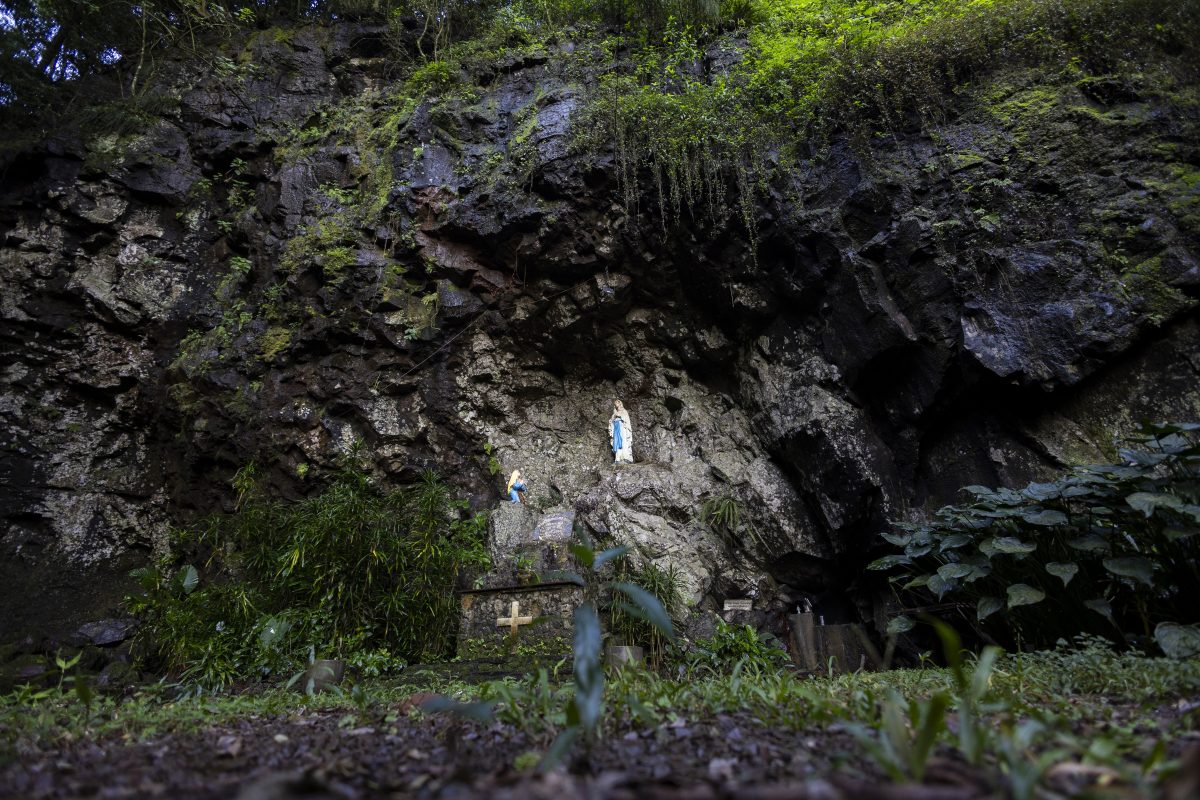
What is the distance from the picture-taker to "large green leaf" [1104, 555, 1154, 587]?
356 centimetres

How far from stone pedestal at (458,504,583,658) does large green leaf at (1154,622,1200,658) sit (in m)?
3.81

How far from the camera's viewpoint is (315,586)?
6250 millimetres

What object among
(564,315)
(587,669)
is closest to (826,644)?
(564,315)

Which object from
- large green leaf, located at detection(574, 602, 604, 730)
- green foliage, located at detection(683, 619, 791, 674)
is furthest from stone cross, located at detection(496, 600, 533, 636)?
large green leaf, located at detection(574, 602, 604, 730)

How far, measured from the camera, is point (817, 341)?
22.9 feet

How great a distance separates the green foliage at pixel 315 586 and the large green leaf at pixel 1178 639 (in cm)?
554

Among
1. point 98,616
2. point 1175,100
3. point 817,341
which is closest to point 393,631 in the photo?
point 98,616

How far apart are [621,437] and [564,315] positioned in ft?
5.70

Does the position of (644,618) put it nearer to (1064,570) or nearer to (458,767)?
(1064,570)

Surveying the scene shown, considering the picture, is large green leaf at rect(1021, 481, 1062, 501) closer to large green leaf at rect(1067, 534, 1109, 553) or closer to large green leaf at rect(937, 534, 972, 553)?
large green leaf at rect(1067, 534, 1109, 553)

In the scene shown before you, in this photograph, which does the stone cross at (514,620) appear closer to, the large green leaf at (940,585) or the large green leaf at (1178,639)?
the large green leaf at (940,585)

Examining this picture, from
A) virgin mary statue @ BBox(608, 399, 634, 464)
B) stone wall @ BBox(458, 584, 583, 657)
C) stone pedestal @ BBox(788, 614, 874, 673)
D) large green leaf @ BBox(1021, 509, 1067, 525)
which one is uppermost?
virgin mary statue @ BBox(608, 399, 634, 464)

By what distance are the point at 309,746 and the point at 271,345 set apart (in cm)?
675

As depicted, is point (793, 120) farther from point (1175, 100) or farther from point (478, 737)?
point (478, 737)
